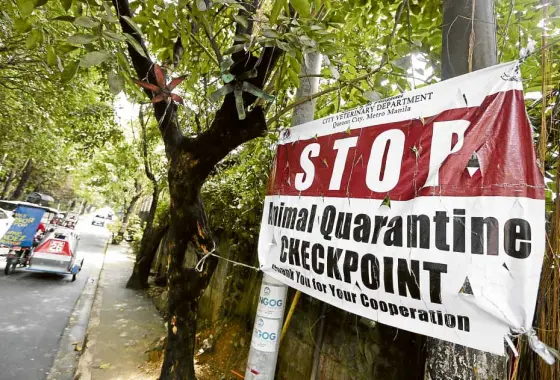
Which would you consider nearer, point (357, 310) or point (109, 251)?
point (357, 310)

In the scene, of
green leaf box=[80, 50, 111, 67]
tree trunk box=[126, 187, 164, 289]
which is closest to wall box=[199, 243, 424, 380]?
green leaf box=[80, 50, 111, 67]

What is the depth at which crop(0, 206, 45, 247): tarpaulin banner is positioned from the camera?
837 centimetres

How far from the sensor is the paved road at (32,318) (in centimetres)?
430

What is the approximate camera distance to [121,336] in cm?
529

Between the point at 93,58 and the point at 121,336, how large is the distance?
5.49 metres

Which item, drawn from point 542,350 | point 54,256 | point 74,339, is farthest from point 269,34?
point 54,256

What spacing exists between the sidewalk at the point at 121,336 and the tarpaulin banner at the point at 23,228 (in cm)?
261

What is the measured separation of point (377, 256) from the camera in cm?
156

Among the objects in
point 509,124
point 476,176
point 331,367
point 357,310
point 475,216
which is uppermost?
point 509,124

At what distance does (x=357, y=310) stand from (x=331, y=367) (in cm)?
145

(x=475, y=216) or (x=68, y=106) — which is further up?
(x=68, y=106)

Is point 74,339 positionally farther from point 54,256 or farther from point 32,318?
point 54,256

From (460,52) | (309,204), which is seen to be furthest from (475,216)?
(309,204)

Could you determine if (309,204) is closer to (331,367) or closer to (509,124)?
(509,124)
